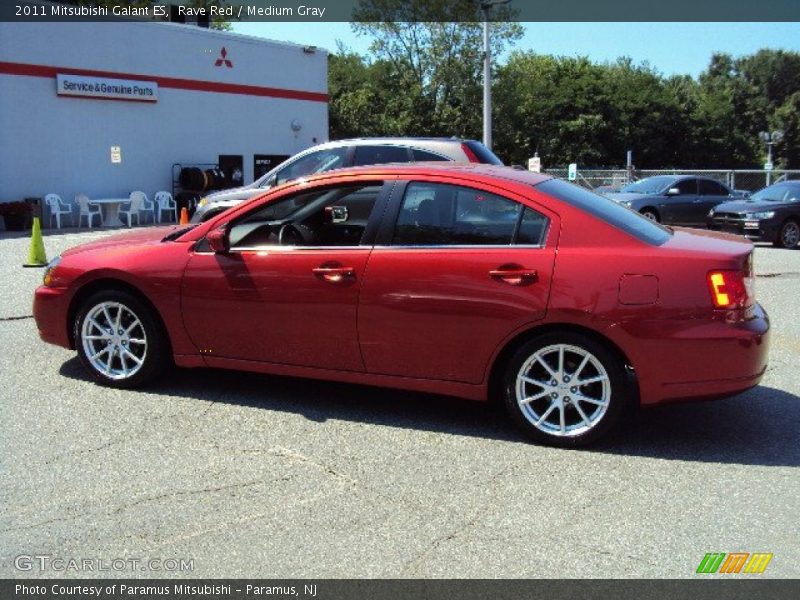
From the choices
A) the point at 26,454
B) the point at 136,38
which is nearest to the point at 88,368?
→ the point at 26,454

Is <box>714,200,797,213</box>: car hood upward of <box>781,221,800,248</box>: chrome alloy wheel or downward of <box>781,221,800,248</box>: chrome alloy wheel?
upward

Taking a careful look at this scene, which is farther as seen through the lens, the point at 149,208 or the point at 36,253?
the point at 149,208

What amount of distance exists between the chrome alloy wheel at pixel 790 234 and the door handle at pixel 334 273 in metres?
15.3

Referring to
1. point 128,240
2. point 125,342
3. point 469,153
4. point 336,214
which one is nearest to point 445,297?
point 336,214

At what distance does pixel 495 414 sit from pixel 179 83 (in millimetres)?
21151

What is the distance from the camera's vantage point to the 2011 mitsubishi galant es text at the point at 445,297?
4.59 m

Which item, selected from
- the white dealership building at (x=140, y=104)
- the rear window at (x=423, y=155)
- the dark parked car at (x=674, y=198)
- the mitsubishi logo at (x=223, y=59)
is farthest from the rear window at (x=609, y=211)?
the mitsubishi logo at (x=223, y=59)

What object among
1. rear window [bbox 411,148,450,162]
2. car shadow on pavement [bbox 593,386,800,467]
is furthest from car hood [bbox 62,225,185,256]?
rear window [bbox 411,148,450,162]

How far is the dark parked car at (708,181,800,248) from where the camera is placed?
17641 mm

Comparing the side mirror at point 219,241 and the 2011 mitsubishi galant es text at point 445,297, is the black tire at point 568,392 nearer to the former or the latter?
the 2011 mitsubishi galant es text at point 445,297

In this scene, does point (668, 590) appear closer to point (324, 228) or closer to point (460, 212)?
point (460, 212)

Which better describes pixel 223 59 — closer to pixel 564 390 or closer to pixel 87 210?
pixel 87 210

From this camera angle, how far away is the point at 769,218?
17.6 m

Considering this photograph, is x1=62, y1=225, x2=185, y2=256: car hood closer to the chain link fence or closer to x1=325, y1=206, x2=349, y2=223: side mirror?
x1=325, y1=206, x2=349, y2=223: side mirror
